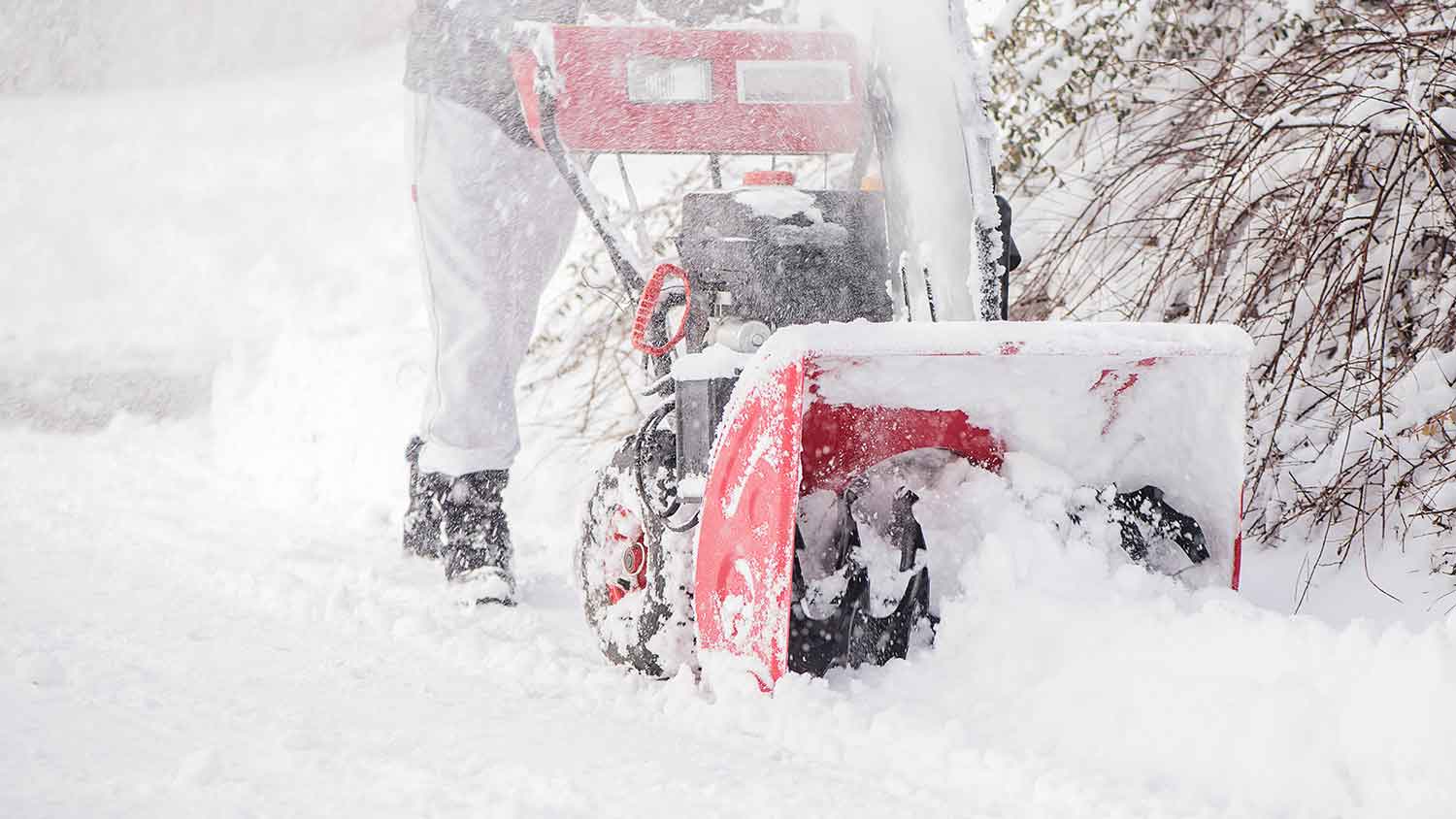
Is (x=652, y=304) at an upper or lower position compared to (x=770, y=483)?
upper

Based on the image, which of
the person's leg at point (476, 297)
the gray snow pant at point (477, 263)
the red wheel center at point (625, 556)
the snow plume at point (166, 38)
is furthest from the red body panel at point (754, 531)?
the snow plume at point (166, 38)

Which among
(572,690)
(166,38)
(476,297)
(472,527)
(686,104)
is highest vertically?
(166,38)

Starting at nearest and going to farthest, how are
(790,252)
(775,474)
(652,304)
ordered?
(775,474), (790,252), (652,304)

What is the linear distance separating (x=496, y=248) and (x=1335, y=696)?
209 cm

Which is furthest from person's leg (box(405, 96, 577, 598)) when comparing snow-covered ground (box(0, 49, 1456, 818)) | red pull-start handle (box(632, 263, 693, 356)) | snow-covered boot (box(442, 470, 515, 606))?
red pull-start handle (box(632, 263, 693, 356))

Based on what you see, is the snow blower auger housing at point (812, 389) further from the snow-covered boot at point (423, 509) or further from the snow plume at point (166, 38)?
the snow plume at point (166, 38)

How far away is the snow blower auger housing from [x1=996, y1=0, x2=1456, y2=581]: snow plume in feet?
1.84

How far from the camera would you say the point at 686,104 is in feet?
7.64

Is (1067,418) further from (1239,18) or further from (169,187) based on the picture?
(169,187)

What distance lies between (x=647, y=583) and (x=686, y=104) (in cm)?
89

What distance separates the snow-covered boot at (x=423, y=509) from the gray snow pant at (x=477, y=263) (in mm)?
63

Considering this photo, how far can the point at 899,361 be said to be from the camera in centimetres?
205

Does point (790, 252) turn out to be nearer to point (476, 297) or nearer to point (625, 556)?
point (625, 556)

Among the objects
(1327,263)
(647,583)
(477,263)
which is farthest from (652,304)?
(1327,263)
